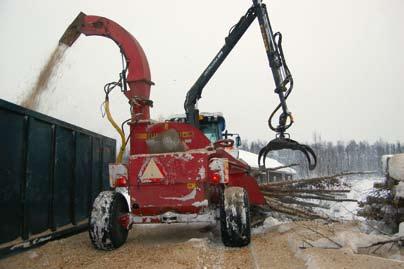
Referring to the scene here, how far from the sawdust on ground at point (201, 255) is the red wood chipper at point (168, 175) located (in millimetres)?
307

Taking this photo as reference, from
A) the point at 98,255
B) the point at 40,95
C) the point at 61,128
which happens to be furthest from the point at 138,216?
the point at 40,95

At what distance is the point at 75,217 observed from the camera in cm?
675

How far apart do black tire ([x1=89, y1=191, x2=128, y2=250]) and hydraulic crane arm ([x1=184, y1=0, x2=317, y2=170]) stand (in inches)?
108

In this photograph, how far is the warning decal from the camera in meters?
5.48

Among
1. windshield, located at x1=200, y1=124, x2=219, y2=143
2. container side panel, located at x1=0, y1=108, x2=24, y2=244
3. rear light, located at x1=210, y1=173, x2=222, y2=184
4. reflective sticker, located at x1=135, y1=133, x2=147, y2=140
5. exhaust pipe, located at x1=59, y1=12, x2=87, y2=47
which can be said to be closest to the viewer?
container side panel, located at x1=0, y1=108, x2=24, y2=244

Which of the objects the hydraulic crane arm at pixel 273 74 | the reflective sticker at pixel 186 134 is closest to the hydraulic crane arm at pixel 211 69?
the hydraulic crane arm at pixel 273 74

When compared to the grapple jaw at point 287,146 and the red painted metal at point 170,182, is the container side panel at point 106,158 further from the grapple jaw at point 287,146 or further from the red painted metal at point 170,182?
the grapple jaw at point 287,146

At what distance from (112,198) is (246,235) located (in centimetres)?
205

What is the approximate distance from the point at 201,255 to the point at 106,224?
1473 mm

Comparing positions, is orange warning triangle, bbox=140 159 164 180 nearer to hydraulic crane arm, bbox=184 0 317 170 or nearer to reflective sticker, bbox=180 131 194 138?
reflective sticker, bbox=180 131 194 138

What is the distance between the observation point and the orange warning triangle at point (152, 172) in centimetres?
548

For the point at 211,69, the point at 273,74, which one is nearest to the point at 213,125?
the point at 211,69

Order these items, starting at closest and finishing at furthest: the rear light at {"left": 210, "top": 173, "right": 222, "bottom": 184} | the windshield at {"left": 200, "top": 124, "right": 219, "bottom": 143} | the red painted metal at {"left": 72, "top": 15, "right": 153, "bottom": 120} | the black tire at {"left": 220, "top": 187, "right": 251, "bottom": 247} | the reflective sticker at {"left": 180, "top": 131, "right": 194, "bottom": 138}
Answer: the black tire at {"left": 220, "top": 187, "right": 251, "bottom": 247}
the rear light at {"left": 210, "top": 173, "right": 222, "bottom": 184}
the reflective sticker at {"left": 180, "top": 131, "right": 194, "bottom": 138}
the red painted metal at {"left": 72, "top": 15, "right": 153, "bottom": 120}
the windshield at {"left": 200, "top": 124, "right": 219, "bottom": 143}

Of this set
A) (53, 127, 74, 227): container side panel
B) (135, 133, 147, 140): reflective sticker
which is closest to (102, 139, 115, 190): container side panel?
(53, 127, 74, 227): container side panel
